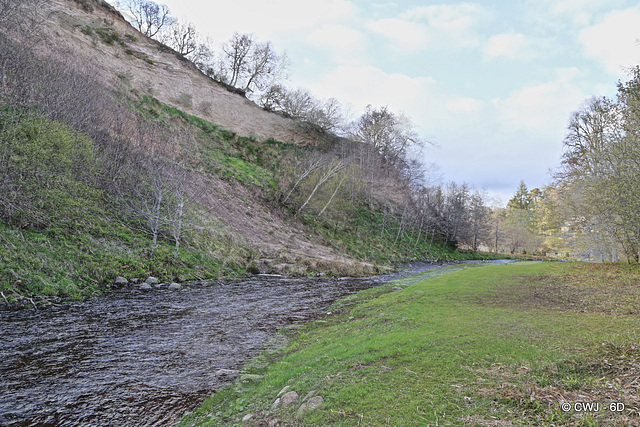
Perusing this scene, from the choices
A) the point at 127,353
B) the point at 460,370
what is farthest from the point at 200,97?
the point at 460,370

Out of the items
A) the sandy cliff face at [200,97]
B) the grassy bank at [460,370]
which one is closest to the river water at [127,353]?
the grassy bank at [460,370]

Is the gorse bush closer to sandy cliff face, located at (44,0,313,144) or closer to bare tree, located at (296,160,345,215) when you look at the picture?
sandy cliff face, located at (44,0,313,144)

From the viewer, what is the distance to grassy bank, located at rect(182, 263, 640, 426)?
11.6ft

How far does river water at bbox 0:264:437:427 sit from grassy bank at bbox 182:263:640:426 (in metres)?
0.96

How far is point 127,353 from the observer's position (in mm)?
7684

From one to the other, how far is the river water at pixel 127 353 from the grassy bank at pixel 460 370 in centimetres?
96

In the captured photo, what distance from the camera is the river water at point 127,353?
538 centimetres

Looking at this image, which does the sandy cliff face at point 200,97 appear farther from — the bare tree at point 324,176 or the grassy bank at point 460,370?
the grassy bank at point 460,370

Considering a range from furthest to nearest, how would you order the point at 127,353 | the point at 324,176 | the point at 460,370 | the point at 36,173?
the point at 324,176, the point at 36,173, the point at 127,353, the point at 460,370

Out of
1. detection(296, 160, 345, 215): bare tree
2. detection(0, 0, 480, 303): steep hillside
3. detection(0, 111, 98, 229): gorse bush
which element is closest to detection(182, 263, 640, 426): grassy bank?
detection(0, 0, 480, 303): steep hillside

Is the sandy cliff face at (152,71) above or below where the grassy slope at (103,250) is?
above

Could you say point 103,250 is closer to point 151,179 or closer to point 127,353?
point 151,179

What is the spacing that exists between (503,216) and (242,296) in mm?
92068

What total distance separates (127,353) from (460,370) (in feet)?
23.3
